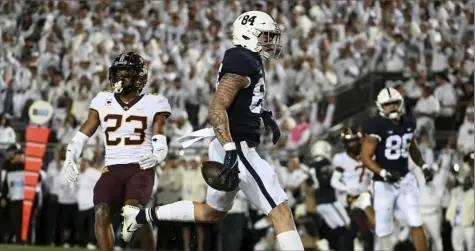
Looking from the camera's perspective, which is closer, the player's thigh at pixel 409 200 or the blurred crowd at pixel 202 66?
the player's thigh at pixel 409 200

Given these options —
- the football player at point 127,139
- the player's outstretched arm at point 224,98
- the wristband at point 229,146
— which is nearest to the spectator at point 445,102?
the football player at point 127,139

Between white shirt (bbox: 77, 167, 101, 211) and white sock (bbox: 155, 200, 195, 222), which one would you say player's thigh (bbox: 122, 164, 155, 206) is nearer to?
white sock (bbox: 155, 200, 195, 222)

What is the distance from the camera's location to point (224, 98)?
7.61 metres

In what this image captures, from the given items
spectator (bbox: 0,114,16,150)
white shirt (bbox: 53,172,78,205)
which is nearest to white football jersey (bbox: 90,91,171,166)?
white shirt (bbox: 53,172,78,205)

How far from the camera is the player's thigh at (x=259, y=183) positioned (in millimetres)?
7539

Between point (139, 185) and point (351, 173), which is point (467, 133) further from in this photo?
point (139, 185)

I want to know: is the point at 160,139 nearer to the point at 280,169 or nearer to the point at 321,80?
the point at 280,169

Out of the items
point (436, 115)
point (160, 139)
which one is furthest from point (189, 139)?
point (436, 115)

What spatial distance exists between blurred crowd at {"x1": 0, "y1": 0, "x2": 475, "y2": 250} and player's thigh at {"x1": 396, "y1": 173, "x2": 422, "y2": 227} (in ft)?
18.0

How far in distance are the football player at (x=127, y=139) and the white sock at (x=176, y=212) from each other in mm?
305

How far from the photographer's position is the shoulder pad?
7.61m

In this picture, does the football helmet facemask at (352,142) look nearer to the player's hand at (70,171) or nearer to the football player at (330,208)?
the football player at (330,208)

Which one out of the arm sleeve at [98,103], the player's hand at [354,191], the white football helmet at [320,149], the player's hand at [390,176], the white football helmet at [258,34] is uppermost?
the white football helmet at [258,34]

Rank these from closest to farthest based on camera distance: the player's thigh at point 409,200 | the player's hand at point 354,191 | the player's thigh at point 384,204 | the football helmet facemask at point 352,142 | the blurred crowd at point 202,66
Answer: the player's thigh at point 409,200 < the player's thigh at point 384,204 < the player's hand at point 354,191 < the football helmet facemask at point 352,142 < the blurred crowd at point 202,66
